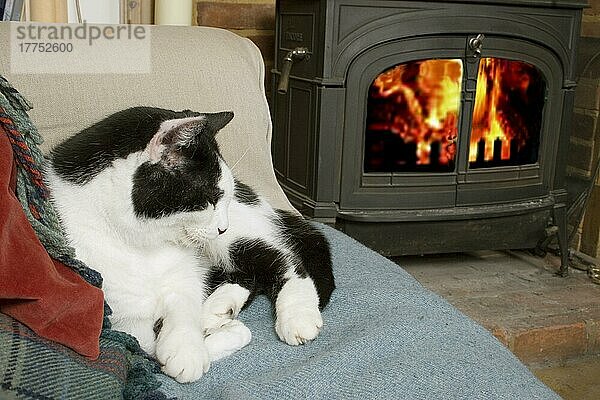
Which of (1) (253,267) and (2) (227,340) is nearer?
(2) (227,340)

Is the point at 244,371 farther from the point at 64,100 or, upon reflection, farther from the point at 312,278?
the point at 64,100

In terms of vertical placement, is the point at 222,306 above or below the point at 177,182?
below

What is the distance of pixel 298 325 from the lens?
1022 mm

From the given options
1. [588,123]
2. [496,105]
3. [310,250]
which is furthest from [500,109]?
[310,250]

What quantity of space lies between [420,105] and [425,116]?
34mm

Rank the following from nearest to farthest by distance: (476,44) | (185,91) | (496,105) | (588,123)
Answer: (185,91), (476,44), (496,105), (588,123)

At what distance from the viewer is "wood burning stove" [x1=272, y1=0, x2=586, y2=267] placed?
1.92 m

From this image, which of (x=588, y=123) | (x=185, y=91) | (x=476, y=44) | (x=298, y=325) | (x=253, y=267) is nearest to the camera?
(x=298, y=325)

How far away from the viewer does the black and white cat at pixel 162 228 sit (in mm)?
983

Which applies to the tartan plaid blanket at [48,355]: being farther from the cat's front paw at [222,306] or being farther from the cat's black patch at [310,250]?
the cat's black patch at [310,250]

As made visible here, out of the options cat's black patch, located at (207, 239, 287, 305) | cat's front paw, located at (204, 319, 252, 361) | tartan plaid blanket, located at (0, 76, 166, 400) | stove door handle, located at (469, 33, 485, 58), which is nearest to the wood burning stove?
stove door handle, located at (469, 33, 485, 58)

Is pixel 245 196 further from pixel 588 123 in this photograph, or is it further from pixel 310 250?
pixel 588 123

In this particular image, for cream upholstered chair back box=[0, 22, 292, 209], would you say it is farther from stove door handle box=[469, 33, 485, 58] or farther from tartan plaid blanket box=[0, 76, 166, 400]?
stove door handle box=[469, 33, 485, 58]

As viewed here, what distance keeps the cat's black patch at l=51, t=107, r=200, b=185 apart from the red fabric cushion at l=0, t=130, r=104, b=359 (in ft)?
0.69
